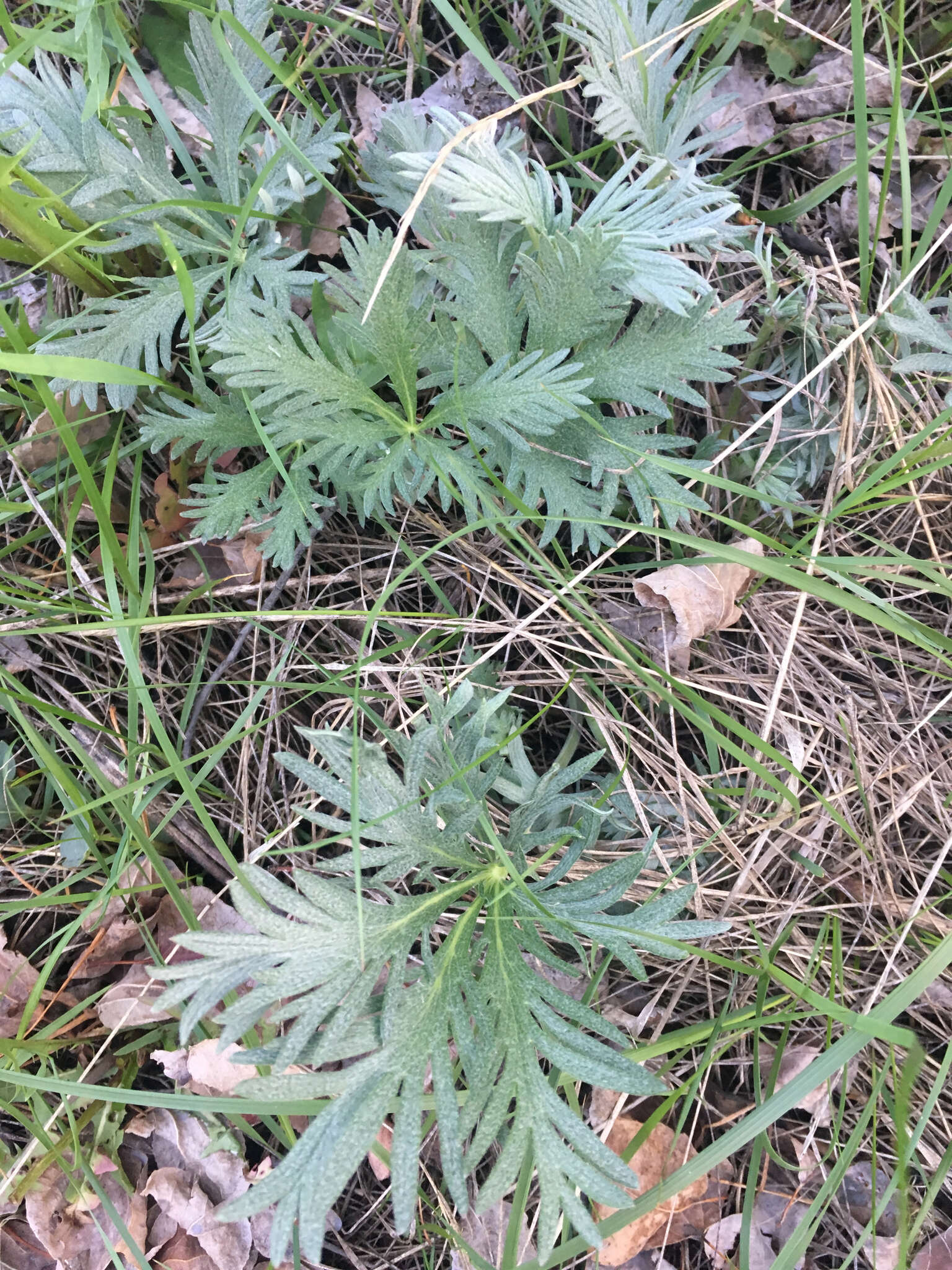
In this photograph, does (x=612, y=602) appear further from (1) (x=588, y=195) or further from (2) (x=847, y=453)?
(1) (x=588, y=195)

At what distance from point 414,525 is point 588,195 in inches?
37.3

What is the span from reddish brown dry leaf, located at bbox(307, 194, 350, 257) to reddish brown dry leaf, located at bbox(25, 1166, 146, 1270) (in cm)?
227

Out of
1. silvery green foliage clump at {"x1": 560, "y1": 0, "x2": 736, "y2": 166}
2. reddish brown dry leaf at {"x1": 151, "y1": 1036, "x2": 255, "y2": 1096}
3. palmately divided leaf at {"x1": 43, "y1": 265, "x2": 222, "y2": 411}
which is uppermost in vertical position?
palmately divided leaf at {"x1": 43, "y1": 265, "x2": 222, "y2": 411}

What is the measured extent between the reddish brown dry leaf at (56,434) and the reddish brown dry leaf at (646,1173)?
2.05m

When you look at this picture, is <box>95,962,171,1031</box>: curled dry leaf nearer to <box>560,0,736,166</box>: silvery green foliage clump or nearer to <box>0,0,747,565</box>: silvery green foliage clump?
<box>0,0,747,565</box>: silvery green foliage clump

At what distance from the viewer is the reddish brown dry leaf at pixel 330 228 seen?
215 cm

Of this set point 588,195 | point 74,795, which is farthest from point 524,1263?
point 588,195

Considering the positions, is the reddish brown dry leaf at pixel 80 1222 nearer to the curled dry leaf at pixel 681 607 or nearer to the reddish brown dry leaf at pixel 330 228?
the curled dry leaf at pixel 681 607

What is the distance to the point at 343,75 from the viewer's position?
89.9 inches

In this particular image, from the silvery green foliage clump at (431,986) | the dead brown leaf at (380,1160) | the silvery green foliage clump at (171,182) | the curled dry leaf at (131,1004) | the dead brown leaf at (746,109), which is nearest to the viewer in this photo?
the silvery green foliage clump at (431,986)

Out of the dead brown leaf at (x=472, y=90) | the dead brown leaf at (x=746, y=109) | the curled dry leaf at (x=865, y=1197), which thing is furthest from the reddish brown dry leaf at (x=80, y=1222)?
the dead brown leaf at (x=746, y=109)

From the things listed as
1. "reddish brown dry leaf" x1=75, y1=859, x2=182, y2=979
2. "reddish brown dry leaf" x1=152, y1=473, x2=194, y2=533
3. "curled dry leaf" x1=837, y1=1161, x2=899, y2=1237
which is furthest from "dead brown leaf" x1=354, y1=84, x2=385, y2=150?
"curled dry leaf" x1=837, y1=1161, x2=899, y2=1237

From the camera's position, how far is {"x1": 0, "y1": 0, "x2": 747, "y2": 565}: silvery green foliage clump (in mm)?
1713

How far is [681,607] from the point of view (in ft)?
6.52
